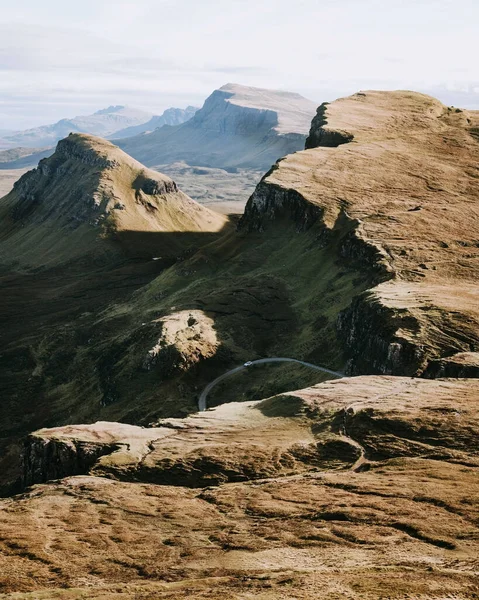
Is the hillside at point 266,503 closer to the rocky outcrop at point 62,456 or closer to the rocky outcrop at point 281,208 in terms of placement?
the rocky outcrop at point 62,456

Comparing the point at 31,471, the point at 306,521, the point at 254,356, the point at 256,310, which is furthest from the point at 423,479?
the point at 256,310

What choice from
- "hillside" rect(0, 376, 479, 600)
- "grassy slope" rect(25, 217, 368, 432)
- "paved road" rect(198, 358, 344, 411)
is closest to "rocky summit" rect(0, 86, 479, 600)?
"hillside" rect(0, 376, 479, 600)

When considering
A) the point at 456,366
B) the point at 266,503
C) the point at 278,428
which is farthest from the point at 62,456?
the point at 456,366

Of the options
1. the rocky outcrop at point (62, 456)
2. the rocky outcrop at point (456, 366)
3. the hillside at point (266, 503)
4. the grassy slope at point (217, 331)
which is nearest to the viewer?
the hillside at point (266, 503)

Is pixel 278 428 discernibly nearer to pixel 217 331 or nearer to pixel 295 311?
pixel 217 331

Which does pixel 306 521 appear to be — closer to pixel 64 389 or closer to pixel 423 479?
pixel 423 479

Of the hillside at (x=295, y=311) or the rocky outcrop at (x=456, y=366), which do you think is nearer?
the rocky outcrop at (x=456, y=366)

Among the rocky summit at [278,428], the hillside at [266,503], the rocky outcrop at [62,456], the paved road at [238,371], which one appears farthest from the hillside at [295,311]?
the rocky outcrop at [62,456]

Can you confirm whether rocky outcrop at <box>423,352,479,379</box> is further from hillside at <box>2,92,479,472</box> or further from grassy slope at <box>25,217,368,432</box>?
grassy slope at <box>25,217,368,432</box>
